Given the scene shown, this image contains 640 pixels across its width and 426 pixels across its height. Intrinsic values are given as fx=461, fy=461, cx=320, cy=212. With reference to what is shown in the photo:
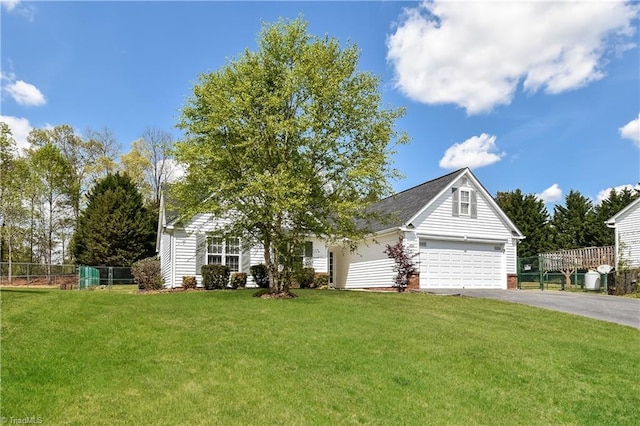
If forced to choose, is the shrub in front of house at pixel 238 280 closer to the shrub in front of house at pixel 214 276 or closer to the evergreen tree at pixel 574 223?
the shrub in front of house at pixel 214 276

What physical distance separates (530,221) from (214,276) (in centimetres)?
3374

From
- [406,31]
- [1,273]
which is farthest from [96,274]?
[406,31]

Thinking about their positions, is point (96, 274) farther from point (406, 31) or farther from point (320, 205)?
point (406, 31)

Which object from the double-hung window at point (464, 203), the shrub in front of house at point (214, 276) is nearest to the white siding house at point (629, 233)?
the double-hung window at point (464, 203)

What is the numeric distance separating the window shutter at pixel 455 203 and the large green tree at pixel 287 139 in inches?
327

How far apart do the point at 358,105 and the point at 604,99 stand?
10724 mm

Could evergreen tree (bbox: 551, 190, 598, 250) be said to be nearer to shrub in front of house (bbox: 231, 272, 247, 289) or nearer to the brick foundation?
the brick foundation

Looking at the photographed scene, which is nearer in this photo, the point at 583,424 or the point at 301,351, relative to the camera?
the point at 583,424

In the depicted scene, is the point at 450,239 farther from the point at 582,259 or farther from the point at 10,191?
the point at 10,191

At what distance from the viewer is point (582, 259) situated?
24.9 m

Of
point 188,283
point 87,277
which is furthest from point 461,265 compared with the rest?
point 87,277

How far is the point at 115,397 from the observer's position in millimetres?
5723

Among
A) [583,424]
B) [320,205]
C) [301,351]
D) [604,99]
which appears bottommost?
[583,424]

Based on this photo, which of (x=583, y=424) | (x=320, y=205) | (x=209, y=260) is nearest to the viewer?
(x=583, y=424)
